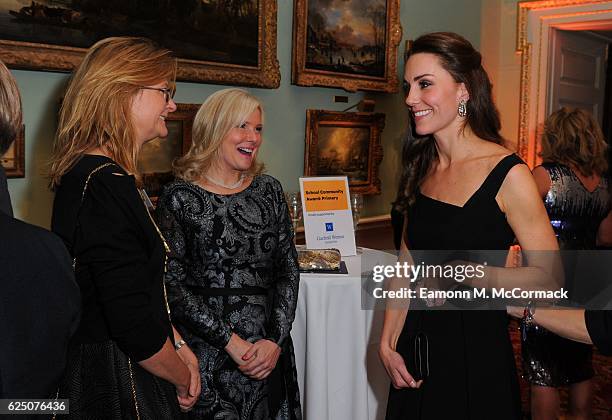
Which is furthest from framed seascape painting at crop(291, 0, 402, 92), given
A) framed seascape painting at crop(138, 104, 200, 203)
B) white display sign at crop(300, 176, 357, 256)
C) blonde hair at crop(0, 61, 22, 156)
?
blonde hair at crop(0, 61, 22, 156)

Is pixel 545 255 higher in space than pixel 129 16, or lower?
lower

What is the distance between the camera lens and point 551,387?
365cm

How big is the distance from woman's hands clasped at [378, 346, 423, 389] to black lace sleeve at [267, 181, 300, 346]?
0.57m

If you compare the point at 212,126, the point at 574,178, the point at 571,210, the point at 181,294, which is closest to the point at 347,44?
the point at 574,178

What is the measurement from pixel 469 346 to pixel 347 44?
11.4 feet

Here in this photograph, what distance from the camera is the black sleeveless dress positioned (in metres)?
2.08

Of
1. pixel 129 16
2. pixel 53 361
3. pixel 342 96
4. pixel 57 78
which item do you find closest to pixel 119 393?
pixel 53 361

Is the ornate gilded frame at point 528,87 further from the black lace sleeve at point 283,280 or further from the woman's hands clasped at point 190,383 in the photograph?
the woman's hands clasped at point 190,383

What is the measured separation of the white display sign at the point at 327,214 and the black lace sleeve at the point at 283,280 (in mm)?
813

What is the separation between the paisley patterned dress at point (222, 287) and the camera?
2.56 meters

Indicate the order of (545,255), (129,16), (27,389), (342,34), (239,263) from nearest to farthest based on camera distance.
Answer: (27,389), (545,255), (239,263), (129,16), (342,34)

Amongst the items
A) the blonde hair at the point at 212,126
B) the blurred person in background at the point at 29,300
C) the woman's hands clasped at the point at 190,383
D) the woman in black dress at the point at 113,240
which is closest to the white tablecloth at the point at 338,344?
the blonde hair at the point at 212,126

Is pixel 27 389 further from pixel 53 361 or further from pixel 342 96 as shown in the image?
pixel 342 96

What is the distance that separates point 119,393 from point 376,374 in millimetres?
1825
